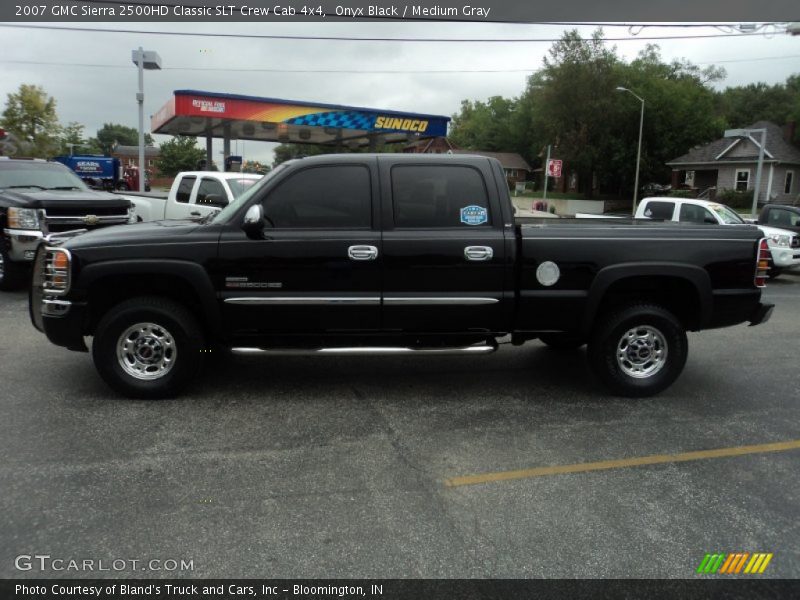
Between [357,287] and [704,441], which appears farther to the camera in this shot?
[357,287]

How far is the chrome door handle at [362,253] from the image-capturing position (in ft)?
17.2

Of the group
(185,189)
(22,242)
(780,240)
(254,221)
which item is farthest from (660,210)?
(22,242)

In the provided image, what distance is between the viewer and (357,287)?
5273mm

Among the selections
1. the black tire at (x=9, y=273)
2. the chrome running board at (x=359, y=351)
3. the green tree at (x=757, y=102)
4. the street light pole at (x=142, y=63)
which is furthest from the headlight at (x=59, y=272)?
the green tree at (x=757, y=102)

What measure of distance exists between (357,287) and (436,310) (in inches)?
26.4

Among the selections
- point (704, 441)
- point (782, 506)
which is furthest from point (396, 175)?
point (782, 506)

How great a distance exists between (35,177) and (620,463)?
1077cm

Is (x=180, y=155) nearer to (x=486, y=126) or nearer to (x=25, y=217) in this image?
(x=486, y=126)

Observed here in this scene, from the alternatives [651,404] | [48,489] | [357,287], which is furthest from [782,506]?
[48,489]

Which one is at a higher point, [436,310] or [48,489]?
[436,310]
